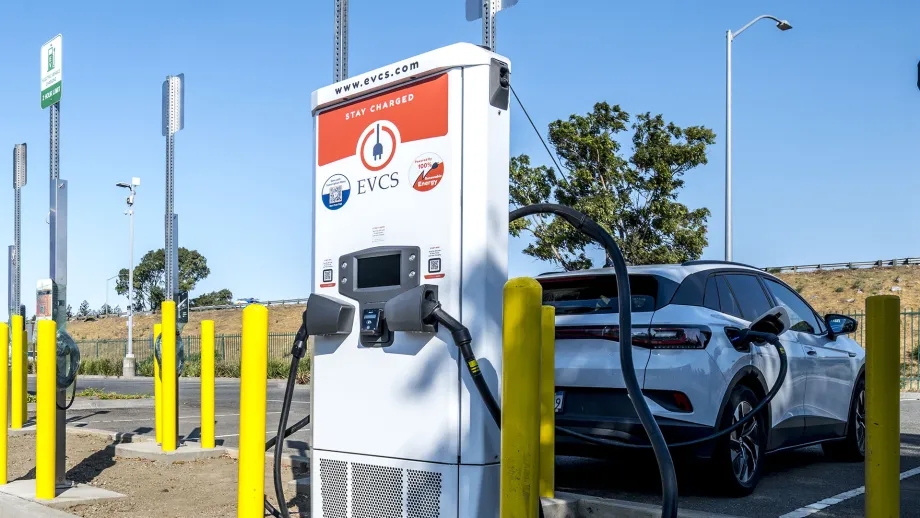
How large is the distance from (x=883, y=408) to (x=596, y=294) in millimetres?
3379

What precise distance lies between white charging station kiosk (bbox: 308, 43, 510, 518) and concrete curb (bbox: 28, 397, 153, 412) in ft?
42.4

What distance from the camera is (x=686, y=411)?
5.97m

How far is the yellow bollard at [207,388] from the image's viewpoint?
8945 millimetres

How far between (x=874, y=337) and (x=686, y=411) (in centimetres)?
275

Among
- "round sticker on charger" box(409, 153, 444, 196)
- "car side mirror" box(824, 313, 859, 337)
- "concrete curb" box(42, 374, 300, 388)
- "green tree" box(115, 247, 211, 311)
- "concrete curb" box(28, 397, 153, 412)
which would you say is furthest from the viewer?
"green tree" box(115, 247, 211, 311)

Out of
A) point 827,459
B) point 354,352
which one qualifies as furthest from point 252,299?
point 827,459

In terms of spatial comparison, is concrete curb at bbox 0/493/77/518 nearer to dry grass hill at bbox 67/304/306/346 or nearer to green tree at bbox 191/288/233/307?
dry grass hill at bbox 67/304/306/346

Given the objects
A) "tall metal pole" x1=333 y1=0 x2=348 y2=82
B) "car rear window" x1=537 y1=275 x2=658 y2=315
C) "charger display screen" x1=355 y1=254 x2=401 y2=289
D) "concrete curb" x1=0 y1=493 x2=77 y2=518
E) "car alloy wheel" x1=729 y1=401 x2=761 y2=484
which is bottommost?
"concrete curb" x1=0 y1=493 x2=77 y2=518

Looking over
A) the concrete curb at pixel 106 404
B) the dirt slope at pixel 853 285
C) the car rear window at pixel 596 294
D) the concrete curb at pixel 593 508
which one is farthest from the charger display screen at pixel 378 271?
the dirt slope at pixel 853 285

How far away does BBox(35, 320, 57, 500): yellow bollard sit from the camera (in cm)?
654

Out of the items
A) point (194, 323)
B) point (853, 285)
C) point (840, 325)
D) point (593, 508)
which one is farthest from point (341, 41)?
point (194, 323)

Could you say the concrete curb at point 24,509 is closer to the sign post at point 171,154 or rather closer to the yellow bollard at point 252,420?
the yellow bollard at point 252,420

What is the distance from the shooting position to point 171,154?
31.9 feet

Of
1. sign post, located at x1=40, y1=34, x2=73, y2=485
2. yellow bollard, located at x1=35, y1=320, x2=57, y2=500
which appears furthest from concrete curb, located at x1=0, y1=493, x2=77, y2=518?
sign post, located at x1=40, y1=34, x2=73, y2=485
